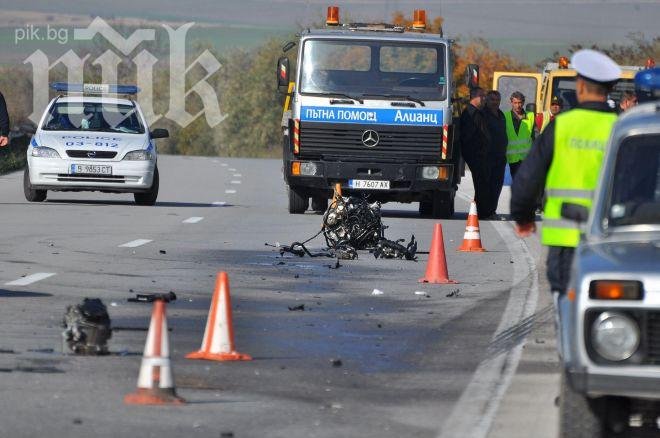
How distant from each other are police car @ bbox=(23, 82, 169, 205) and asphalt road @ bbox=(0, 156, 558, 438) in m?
4.16

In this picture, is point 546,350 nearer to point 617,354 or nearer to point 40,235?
point 617,354

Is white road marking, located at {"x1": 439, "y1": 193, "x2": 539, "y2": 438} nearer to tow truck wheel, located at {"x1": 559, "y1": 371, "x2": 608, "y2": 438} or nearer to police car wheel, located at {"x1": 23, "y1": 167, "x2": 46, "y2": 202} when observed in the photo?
tow truck wheel, located at {"x1": 559, "y1": 371, "x2": 608, "y2": 438}

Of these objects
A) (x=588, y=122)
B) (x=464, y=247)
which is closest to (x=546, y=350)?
(x=588, y=122)

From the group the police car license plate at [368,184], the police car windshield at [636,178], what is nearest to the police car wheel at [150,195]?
the police car license plate at [368,184]

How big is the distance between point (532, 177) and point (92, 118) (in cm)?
2019

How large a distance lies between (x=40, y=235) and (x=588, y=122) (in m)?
12.7

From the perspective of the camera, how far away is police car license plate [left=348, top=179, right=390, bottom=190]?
2570 cm

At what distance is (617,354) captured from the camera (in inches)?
275

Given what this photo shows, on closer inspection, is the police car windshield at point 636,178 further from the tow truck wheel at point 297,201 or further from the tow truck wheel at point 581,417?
the tow truck wheel at point 297,201

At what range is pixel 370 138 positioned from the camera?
84.3ft

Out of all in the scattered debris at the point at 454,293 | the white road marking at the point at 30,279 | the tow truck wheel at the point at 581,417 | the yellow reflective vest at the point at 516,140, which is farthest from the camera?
the yellow reflective vest at the point at 516,140

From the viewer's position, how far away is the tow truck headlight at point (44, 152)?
2667 centimetres

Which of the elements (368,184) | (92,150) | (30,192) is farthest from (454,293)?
(30,192)

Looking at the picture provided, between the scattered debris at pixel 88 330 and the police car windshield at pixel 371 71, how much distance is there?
14923 millimetres
